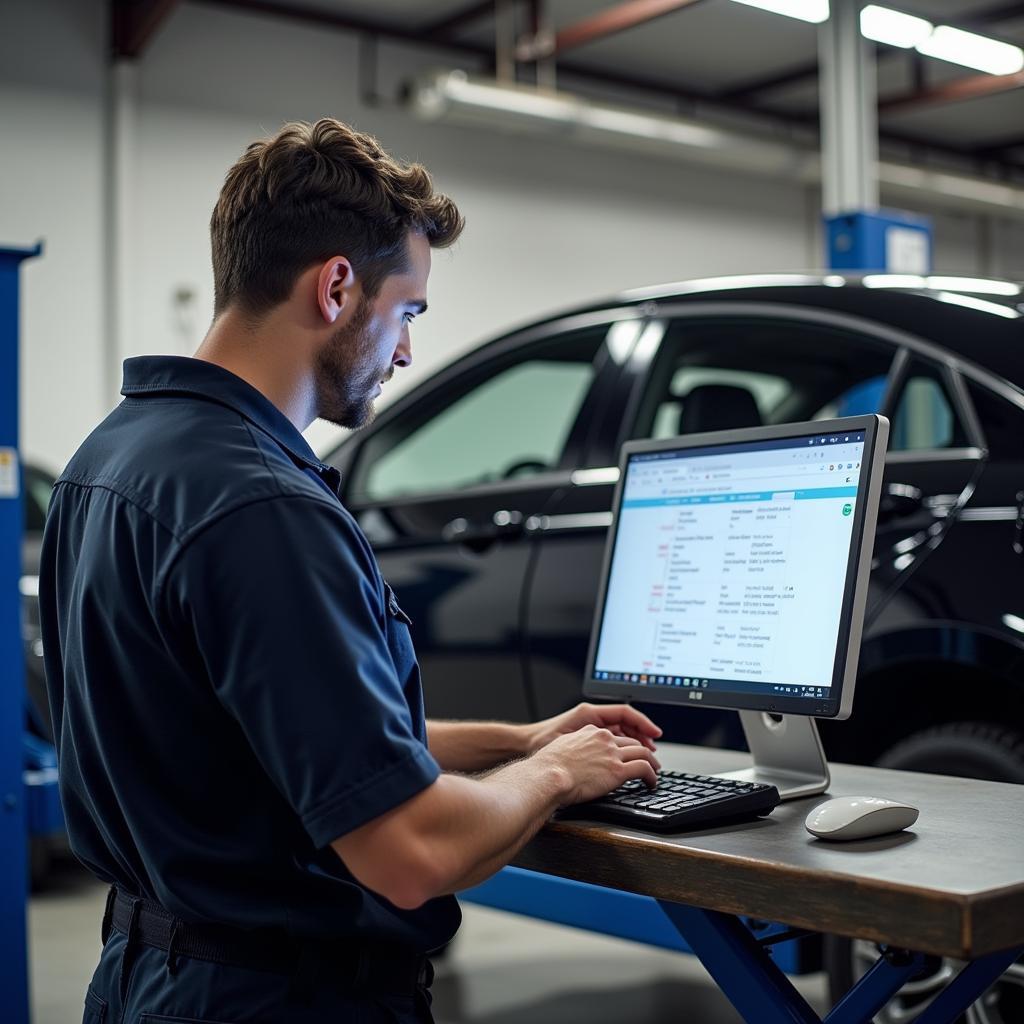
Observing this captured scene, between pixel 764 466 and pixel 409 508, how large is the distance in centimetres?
174

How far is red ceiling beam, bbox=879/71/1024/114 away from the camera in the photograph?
9.45 metres

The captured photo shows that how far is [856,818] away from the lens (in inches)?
56.8

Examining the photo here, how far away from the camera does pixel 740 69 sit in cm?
1002

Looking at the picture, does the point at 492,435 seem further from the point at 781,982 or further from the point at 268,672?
the point at 268,672

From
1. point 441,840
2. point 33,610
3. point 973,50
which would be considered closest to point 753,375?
point 441,840

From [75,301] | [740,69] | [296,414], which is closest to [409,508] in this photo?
[296,414]

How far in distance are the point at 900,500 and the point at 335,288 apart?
1.33 meters

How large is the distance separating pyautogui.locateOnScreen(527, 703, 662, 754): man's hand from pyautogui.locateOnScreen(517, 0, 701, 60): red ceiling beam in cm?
638

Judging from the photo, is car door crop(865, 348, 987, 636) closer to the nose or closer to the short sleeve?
the nose

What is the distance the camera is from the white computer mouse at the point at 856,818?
1441 mm

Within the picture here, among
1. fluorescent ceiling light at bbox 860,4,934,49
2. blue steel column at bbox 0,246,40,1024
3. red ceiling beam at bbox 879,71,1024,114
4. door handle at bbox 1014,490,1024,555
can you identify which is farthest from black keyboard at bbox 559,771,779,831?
red ceiling beam at bbox 879,71,1024,114

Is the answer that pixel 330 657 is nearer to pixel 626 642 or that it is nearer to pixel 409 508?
pixel 626 642

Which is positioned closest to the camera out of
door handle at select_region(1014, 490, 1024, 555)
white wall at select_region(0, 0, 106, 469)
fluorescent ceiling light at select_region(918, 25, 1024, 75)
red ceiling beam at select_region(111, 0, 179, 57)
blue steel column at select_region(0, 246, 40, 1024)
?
door handle at select_region(1014, 490, 1024, 555)

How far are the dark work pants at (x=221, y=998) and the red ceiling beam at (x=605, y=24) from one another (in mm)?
6931
